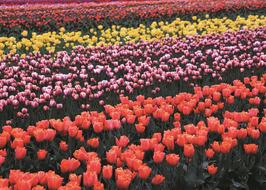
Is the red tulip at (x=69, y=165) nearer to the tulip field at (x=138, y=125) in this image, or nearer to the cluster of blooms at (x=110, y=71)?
the tulip field at (x=138, y=125)

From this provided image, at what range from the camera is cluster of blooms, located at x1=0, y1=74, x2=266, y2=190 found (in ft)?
10.5

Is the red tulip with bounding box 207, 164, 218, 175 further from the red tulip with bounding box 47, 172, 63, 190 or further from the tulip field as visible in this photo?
the red tulip with bounding box 47, 172, 63, 190

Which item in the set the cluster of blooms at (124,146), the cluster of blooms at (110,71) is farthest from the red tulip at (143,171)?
the cluster of blooms at (110,71)

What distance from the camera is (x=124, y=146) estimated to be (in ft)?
12.8

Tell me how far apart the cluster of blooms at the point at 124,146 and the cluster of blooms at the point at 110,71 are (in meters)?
1.02

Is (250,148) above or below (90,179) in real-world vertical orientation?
below

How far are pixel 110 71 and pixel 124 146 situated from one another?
375cm

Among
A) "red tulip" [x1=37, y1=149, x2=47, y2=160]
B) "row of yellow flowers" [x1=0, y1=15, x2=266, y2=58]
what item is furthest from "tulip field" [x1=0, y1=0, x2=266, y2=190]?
"row of yellow flowers" [x1=0, y1=15, x2=266, y2=58]

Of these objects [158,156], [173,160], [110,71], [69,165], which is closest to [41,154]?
[69,165]

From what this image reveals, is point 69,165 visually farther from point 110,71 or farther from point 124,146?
point 110,71

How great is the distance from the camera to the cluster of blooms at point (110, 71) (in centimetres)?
589

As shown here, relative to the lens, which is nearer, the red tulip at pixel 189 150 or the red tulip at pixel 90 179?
the red tulip at pixel 90 179

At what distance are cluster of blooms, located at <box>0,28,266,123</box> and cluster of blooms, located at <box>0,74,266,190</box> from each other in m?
1.02

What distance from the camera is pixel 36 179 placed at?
3092 mm
